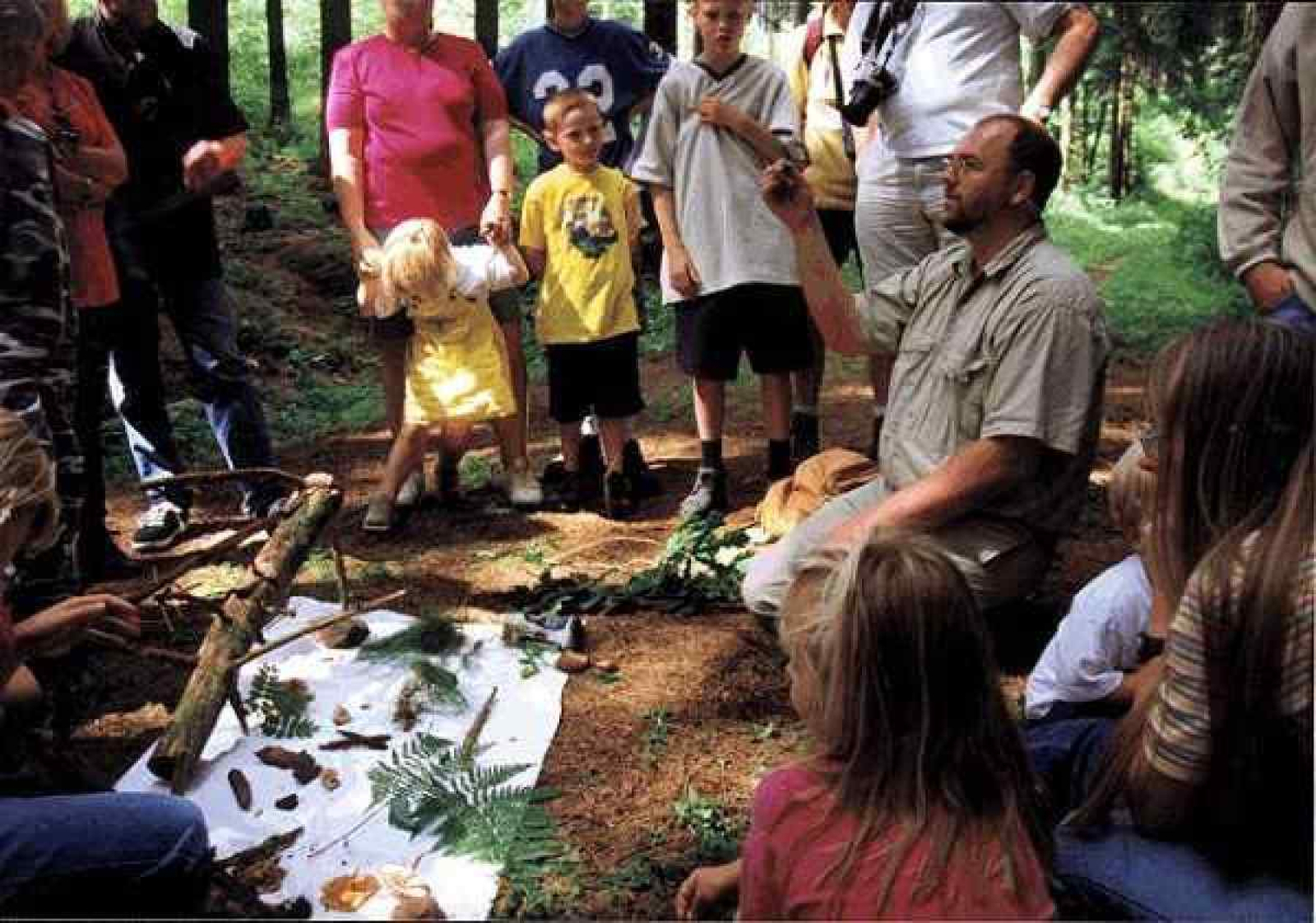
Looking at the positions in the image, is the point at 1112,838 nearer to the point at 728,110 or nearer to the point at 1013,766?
the point at 1013,766

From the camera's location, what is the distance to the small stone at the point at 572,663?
3.96m

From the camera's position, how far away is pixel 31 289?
347 cm

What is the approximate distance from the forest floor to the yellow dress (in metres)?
0.55

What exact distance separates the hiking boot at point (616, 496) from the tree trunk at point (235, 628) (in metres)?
1.40

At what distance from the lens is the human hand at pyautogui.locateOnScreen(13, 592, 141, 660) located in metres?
2.69

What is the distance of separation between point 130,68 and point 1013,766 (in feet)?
14.5

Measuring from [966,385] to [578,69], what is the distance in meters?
2.98

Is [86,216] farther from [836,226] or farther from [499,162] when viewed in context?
[836,226]

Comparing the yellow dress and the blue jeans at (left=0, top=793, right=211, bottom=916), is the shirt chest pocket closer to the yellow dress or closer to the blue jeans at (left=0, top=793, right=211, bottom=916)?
the yellow dress

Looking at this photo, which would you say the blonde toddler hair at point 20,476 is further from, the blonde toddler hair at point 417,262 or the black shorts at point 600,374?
the black shorts at point 600,374

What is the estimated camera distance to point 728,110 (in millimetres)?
5164

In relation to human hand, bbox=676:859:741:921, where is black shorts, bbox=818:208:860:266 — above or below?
above

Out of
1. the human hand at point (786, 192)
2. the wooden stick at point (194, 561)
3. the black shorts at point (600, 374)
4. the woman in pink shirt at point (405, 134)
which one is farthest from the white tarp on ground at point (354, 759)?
the woman in pink shirt at point (405, 134)

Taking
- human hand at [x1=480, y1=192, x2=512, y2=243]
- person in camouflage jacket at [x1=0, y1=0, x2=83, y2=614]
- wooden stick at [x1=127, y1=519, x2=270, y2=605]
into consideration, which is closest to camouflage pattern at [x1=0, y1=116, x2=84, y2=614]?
person in camouflage jacket at [x1=0, y1=0, x2=83, y2=614]
